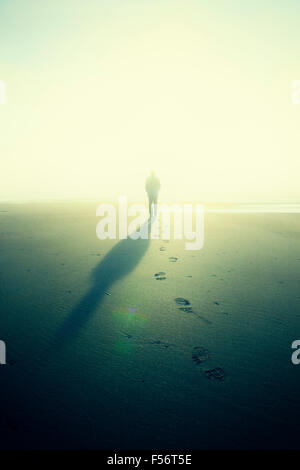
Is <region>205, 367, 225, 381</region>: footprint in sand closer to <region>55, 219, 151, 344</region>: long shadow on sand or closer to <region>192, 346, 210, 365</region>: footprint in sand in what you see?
<region>192, 346, 210, 365</region>: footprint in sand

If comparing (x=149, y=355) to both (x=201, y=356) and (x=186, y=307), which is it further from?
(x=186, y=307)

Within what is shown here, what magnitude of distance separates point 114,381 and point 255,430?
1.26 metres

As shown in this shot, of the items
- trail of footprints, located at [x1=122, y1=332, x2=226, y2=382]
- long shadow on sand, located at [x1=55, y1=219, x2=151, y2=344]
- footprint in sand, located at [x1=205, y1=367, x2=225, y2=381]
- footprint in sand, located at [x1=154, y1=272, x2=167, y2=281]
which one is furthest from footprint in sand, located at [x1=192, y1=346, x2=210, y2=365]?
footprint in sand, located at [x1=154, y1=272, x2=167, y2=281]

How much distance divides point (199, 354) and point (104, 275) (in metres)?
2.74

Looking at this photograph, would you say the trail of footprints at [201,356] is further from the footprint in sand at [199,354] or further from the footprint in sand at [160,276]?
the footprint in sand at [160,276]

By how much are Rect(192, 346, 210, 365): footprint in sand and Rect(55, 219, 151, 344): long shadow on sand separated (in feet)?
4.83

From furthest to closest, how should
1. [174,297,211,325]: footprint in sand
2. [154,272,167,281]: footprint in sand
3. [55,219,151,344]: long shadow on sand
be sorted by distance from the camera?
1. [154,272,167,281]: footprint in sand
2. [174,297,211,325]: footprint in sand
3. [55,219,151,344]: long shadow on sand

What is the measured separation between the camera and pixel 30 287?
446 centimetres

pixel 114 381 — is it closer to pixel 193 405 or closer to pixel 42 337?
pixel 193 405

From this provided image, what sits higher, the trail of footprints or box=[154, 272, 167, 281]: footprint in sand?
box=[154, 272, 167, 281]: footprint in sand

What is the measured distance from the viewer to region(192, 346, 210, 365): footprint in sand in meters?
2.73

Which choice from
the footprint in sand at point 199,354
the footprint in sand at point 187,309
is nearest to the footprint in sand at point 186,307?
the footprint in sand at point 187,309

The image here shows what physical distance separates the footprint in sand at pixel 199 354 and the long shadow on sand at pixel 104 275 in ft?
4.83
